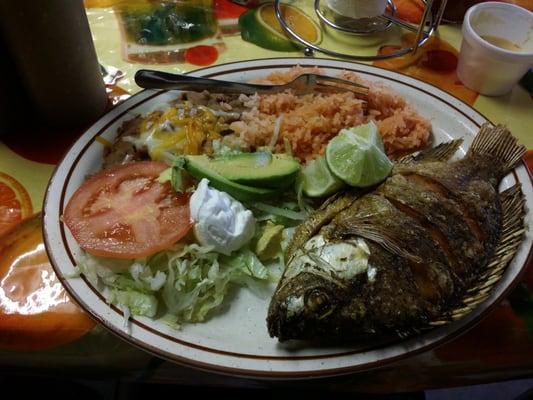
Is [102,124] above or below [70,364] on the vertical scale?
above

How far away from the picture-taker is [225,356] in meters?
1.04

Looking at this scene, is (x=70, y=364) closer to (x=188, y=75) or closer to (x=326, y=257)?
(x=326, y=257)

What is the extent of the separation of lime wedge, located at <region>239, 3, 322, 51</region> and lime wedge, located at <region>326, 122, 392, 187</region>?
0.83 meters

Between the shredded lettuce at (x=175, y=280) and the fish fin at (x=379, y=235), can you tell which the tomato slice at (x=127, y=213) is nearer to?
the shredded lettuce at (x=175, y=280)

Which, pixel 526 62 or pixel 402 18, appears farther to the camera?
pixel 402 18

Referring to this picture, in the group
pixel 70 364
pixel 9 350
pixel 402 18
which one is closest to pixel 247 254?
pixel 70 364

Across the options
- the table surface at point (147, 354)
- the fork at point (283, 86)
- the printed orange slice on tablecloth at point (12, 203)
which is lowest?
the table surface at point (147, 354)

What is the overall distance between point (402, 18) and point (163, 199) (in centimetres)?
159

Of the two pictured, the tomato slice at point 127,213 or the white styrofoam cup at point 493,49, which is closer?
the tomato slice at point 127,213

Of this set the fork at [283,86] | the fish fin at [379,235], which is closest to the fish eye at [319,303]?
the fish fin at [379,235]

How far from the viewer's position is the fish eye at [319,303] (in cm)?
Answer: 101

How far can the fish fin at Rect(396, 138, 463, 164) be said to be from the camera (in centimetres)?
143

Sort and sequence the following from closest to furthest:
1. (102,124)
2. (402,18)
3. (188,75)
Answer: (102,124) → (188,75) → (402,18)

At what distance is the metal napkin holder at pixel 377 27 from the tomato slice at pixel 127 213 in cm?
102
